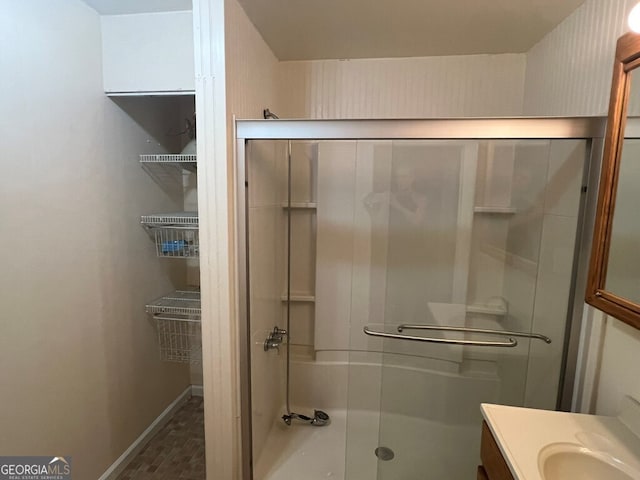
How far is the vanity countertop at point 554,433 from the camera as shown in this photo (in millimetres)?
868

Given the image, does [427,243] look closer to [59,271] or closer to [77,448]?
[59,271]

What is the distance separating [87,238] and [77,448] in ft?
3.21

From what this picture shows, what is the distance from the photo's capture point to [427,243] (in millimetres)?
1809

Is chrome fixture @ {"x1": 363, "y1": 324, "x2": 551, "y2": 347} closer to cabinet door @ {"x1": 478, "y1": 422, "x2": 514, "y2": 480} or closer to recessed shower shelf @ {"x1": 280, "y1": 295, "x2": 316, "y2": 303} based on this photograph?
recessed shower shelf @ {"x1": 280, "y1": 295, "x2": 316, "y2": 303}

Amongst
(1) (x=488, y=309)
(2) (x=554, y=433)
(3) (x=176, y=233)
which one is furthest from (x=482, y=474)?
(3) (x=176, y=233)

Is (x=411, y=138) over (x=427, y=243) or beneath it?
over

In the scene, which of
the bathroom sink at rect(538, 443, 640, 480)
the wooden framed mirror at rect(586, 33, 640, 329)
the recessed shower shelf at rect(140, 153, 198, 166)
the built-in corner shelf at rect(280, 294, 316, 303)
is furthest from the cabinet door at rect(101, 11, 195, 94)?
the bathroom sink at rect(538, 443, 640, 480)

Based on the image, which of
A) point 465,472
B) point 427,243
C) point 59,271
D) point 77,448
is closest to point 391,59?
point 427,243

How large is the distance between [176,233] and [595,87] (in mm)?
2138

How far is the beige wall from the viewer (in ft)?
3.99

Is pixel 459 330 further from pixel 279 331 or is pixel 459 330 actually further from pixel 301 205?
pixel 301 205

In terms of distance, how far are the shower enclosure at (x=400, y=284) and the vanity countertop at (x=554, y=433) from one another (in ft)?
1.22

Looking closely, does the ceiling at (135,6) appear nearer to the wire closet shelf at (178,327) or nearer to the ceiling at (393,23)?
the ceiling at (393,23)

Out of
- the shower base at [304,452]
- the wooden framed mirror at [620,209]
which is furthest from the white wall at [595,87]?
the shower base at [304,452]
